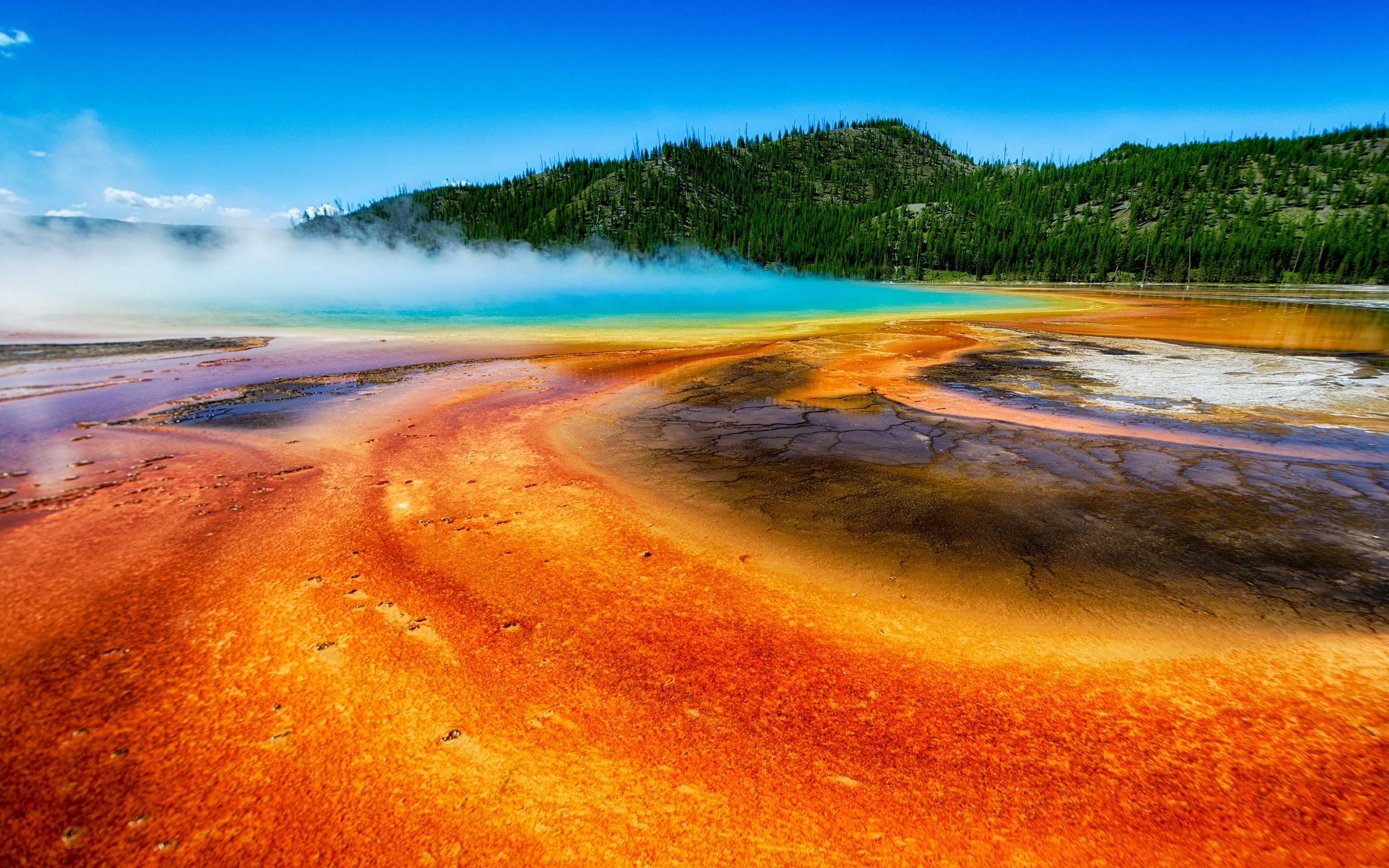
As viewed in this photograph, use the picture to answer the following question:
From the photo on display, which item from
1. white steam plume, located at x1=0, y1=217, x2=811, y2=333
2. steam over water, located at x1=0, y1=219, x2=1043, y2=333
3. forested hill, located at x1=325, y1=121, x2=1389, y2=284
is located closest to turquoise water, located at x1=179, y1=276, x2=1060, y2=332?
steam over water, located at x1=0, y1=219, x2=1043, y2=333

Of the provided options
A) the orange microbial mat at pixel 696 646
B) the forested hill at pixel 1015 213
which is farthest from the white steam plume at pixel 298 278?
the orange microbial mat at pixel 696 646

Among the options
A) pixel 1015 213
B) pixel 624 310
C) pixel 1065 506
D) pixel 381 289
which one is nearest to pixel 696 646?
pixel 1065 506

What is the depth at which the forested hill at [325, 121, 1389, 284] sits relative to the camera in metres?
78.3

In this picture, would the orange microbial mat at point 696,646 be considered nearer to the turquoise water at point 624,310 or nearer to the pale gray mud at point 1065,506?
the pale gray mud at point 1065,506

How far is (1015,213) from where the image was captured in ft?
340

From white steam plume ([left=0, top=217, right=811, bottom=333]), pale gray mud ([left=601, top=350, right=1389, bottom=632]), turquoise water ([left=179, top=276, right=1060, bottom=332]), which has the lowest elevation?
pale gray mud ([left=601, top=350, right=1389, bottom=632])

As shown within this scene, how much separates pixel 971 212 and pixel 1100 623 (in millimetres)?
126570

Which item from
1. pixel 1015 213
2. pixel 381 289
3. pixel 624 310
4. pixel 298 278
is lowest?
pixel 624 310

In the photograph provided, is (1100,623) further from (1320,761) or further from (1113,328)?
(1113,328)

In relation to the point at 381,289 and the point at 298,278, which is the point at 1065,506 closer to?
the point at 381,289

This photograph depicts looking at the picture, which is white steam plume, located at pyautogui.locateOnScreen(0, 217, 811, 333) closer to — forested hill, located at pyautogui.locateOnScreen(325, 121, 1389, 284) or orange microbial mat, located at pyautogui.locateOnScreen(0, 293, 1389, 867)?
forested hill, located at pyautogui.locateOnScreen(325, 121, 1389, 284)

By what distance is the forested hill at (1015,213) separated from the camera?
3083 inches

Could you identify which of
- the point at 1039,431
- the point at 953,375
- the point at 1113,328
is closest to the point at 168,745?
the point at 1039,431

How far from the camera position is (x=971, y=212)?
110688mm
